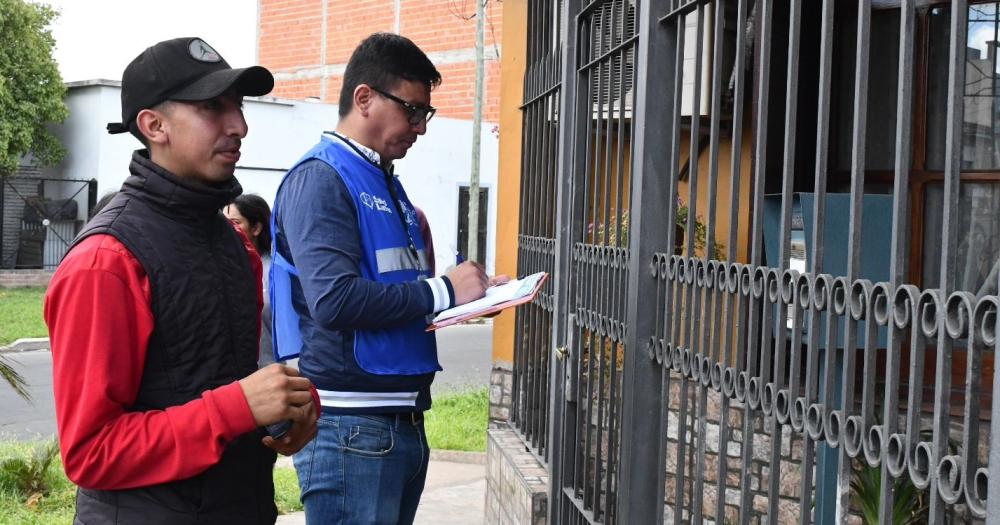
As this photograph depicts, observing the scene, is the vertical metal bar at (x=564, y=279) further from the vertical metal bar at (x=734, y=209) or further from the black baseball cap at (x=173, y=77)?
the black baseball cap at (x=173, y=77)

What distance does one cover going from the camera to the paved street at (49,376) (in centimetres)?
1060

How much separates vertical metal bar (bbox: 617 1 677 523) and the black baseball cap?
1200mm

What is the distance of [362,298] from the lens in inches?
125

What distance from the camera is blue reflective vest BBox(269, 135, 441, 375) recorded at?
335cm

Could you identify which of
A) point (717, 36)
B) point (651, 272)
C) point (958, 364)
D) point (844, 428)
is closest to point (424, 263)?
point (651, 272)

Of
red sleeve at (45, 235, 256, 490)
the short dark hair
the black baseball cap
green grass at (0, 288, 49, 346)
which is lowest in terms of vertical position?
green grass at (0, 288, 49, 346)

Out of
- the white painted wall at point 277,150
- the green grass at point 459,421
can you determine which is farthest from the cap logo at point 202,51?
the white painted wall at point 277,150

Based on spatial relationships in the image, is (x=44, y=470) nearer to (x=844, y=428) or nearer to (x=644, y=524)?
(x=644, y=524)

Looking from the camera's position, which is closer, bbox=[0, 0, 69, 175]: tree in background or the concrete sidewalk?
the concrete sidewalk

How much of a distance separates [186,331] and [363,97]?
134 cm

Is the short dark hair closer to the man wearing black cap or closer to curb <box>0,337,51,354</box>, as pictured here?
the man wearing black cap

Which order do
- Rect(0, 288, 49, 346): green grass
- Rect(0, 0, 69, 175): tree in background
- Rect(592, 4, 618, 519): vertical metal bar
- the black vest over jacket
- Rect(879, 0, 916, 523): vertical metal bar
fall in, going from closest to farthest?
Rect(879, 0, 916, 523): vertical metal bar → the black vest over jacket → Rect(592, 4, 618, 519): vertical metal bar → Rect(0, 288, 49, 346): green grass → Rect(0, 0, 69, 175): tree in background

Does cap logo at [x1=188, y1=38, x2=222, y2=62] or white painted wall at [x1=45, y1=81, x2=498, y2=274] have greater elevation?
white painted wall at [x1=45, y1=81, x2=498, y2=274]

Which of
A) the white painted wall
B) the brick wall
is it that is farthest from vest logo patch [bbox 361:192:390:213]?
the brick wall
